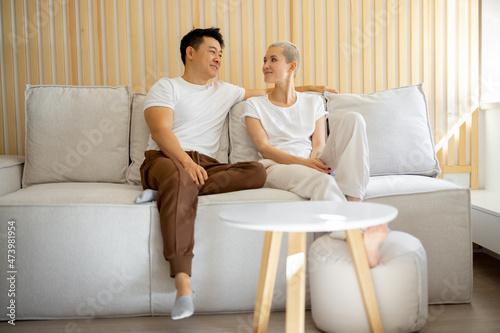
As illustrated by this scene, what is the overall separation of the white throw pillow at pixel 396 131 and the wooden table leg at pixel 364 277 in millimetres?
1051

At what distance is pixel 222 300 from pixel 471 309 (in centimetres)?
106

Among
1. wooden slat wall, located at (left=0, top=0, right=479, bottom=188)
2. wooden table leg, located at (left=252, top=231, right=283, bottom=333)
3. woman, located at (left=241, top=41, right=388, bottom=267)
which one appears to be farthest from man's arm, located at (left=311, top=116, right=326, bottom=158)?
wooden table leg, located at (left=252, top=231, right=283, bottom=333)

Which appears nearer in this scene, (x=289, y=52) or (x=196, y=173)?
(x=196, y=173)

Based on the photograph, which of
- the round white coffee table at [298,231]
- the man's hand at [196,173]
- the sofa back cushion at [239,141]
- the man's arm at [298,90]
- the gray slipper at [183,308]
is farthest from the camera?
the man's arm at [298,90]

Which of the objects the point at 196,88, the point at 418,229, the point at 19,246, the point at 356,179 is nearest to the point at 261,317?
the point at 356,179

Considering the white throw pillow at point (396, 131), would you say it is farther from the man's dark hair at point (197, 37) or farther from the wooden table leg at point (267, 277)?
the wooden table leg at point (267, 277)

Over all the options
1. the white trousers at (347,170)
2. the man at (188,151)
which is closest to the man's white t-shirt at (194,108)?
the man at (188,151)

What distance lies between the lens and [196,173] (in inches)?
83.0

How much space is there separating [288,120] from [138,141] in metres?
0.85

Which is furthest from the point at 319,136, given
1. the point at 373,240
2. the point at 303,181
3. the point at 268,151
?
the point at 373,240

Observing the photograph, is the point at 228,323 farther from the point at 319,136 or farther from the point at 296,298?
the point at 319,136

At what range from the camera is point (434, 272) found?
2.05 metres

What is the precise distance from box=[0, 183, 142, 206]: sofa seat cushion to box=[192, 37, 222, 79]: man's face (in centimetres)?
81

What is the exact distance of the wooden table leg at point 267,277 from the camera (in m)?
1.49
